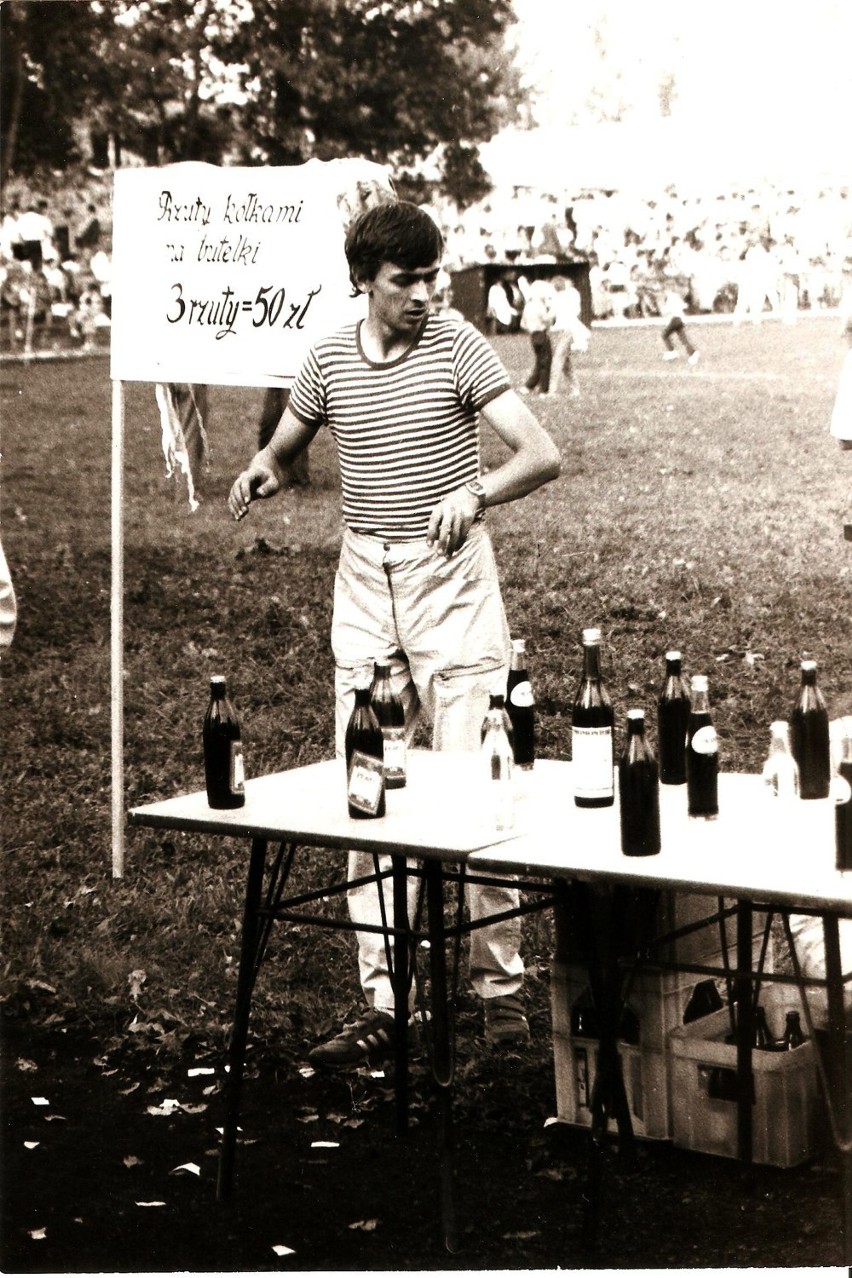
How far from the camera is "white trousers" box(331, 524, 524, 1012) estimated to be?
15.2 feet

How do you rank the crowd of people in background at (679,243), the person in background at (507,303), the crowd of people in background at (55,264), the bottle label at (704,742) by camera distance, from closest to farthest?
the bottle label at (704,742) → the crowd of people in background at (679,243) → the person in background at (507,303) → the crowd of people in background at (55,264)

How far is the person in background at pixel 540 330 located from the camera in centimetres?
1138

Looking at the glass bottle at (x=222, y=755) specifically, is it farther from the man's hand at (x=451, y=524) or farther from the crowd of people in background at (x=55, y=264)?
the crowd of people in background at (x=55, y=264)

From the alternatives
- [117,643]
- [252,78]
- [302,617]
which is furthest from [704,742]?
[252,78]

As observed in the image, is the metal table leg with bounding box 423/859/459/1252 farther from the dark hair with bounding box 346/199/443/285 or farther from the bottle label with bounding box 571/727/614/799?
the dark hair with bounding box 346/199/443/285

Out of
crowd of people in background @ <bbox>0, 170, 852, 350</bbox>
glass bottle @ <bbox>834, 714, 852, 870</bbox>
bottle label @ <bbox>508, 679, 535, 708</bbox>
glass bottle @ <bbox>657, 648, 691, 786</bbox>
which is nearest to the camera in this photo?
glass bottle @ <bbox>834, 714, 852, 870</bbox>

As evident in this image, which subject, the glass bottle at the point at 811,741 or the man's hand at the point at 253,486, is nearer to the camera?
the glass bottle at the point at 811,741

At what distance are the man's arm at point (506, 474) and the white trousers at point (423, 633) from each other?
0.69ft

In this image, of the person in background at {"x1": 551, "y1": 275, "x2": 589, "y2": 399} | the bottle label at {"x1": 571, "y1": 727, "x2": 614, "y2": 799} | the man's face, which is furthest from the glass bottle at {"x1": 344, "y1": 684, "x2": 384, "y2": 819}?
the person in background at {"x1": 551, "y1": 275, "x2": 589, "y2": 399}

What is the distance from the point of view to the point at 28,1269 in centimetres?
386

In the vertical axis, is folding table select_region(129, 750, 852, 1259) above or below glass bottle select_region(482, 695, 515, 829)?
below

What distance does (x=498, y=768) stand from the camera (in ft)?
12.2

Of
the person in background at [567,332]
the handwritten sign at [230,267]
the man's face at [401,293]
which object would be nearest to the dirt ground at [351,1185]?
the man's face at [401,293]

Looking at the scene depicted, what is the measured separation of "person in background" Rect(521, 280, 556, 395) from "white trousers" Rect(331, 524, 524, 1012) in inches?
271
